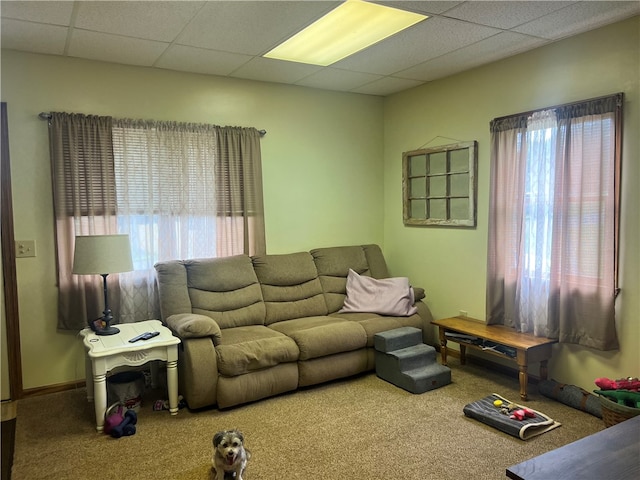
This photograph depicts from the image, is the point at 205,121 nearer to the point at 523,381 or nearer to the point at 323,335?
the point at 323,335

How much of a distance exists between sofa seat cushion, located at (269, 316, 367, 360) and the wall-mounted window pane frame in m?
1.41

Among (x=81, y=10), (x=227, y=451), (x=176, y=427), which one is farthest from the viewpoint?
(x=176, y=427)

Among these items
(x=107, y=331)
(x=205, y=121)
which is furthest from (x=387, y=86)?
(x=107, y=331)

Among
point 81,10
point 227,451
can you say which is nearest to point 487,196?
point 227,451

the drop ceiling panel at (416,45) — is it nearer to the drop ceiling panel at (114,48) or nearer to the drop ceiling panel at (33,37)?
the drop ceiling panel at (114,48)

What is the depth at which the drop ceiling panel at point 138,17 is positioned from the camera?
2633 mm

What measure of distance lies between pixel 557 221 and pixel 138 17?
3.10 meters

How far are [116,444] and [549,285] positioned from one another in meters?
3.09

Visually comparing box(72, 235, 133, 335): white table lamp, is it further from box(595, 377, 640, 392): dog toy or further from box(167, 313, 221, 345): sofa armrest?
box(595, 377, 640, 392): dog toy

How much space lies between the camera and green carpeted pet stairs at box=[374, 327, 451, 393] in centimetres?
349

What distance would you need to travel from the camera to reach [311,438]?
9.18 feet

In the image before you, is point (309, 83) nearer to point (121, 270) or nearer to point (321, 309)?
point (321, 309)

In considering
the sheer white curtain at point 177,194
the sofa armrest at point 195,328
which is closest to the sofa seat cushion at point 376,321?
the sheer white curtain at point 177,194

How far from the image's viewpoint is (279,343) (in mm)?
3357
